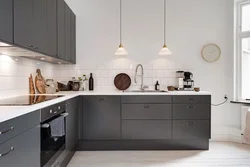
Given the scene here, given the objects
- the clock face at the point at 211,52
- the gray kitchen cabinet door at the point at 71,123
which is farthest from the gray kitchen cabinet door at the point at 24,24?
the clock face at the point at 211,52

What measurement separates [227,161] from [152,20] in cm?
265

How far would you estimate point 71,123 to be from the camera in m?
3.00

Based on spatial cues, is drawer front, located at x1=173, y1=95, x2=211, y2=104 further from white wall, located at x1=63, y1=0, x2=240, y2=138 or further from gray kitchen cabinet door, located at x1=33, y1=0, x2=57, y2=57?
gray kitchen cabinet door, located at x1=33, y1=0, x2=57, y2=57

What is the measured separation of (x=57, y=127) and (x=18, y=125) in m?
0.86

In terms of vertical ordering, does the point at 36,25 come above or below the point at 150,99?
above

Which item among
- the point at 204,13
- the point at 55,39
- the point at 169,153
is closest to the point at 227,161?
the point at 169,153

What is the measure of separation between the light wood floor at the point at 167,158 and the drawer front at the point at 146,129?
24 centimetres

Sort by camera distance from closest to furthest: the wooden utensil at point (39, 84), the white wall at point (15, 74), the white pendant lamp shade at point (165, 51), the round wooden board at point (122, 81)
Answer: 1. the white wall at point (15, 74)
2. the wooden utensil at point (39, 84)
3. the white pendant lamp shade at point (165, 51)
4. the round wooden board at point (122, 81)

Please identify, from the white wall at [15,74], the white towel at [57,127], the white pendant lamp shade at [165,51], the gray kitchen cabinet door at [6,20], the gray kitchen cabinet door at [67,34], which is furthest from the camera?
the white pendant lamp shade at [165,51]

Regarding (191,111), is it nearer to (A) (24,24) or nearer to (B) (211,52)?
(B) (211,52)

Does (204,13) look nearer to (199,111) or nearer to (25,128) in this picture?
(199,111)

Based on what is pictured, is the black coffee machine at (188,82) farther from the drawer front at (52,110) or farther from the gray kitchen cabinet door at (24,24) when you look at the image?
the gray kitchen cabinet door at (24,24)

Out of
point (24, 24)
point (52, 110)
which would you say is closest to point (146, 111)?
point (52, 110)

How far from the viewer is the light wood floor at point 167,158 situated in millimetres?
2883
